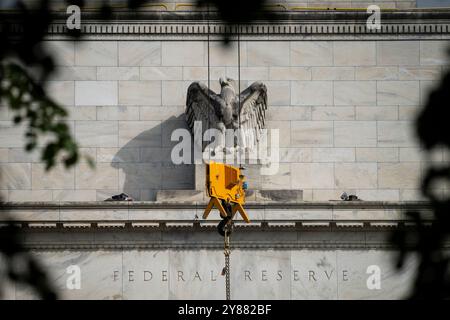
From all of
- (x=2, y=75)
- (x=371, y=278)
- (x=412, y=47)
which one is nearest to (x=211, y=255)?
(x=371, y=278)

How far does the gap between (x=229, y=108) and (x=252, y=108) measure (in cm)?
96

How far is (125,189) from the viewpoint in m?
32.3

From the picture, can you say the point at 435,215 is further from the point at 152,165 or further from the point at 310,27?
the point at 310,27

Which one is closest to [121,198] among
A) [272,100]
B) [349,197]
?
[272,100]

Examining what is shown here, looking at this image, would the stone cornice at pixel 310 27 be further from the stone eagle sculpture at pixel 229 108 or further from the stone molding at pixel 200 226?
the stone molding at pixel 200 226

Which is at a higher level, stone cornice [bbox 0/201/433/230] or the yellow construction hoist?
the yellow construction hoist

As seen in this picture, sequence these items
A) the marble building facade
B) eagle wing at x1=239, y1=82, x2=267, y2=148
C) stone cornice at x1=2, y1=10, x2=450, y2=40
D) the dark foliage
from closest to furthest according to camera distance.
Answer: the dark foliage < eagle wing at x1=239, y1=82, x2=267, y2=148 < the marble building facade < stone cornice at x1=2, y1=10, x2=450, y2=40

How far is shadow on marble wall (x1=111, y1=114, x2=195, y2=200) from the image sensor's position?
32375mm

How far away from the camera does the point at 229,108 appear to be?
3030 centimetres

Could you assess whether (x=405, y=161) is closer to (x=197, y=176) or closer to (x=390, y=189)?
(x=390, y=189)

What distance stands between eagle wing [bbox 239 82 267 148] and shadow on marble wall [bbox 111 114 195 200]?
2032 mm

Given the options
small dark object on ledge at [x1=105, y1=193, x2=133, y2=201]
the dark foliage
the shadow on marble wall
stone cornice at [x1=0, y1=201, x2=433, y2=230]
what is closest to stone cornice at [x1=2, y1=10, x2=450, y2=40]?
the shadow on marble wall

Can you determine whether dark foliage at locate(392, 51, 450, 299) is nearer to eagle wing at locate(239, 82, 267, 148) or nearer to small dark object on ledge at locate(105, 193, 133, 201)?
small dark object on ledge at locate(105, 193, 133, 201)

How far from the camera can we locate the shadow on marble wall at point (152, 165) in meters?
32.4
